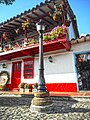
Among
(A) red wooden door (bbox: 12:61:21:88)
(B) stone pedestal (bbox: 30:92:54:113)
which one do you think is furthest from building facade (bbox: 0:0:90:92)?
(B) stone pedestal (bbox: 30:92:54:113)

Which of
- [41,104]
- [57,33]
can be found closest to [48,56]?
[57,33]

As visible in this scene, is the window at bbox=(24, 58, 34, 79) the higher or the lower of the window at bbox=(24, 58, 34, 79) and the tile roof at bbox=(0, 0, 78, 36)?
the lower

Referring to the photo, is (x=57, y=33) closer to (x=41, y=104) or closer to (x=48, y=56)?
(x=48, y=56)

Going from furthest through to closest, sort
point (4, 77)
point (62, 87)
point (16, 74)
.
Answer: point (4, 77)
point (16, 74)
point (62, 87)

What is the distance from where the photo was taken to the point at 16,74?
13.5 metres

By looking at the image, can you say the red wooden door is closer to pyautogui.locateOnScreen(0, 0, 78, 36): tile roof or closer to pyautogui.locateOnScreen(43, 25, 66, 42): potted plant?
pyautogui.locateOnScreen(0, 0, 78, 36): tile roof

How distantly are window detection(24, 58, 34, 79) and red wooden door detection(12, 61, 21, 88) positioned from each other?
0.77 metres

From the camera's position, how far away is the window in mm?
12552

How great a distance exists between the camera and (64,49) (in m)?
10.9

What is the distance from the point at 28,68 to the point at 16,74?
1.54m

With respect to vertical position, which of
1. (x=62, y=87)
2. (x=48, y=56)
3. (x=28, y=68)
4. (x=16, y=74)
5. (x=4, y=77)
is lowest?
(x=62, y=87)

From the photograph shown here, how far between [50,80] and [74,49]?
3.06 m

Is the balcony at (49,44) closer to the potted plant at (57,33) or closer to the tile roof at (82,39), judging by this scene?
the potted plant at (57,33)

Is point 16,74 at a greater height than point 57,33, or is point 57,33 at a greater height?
point 57,33
